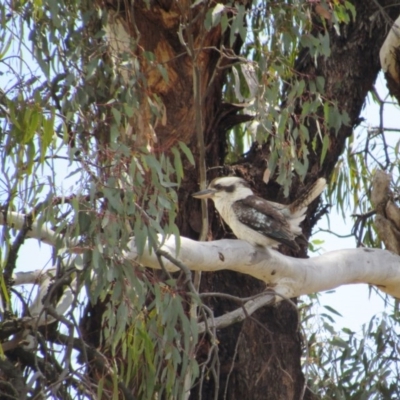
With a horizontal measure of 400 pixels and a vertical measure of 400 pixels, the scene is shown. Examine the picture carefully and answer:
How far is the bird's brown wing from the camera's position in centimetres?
386

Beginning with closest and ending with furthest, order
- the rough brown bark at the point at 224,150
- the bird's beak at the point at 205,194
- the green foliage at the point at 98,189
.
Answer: the green foliage at the point at 98,189 → the bird's beak at the point at 205,194 → the rough brown bark at the point at 224,150

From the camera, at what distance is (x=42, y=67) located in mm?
2939

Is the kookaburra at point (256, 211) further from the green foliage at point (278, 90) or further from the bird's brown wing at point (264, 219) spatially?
the green foliage at point (278, 90)

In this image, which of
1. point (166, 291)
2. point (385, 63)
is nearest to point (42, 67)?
point (166, 291)

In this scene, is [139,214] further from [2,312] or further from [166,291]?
[2,312]

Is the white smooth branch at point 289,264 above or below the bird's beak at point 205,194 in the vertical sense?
below

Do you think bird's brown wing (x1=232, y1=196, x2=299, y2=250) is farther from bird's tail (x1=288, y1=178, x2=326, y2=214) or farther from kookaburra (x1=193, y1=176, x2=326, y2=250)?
bird's tail (x1=288, y1=178, x2=326, y2=214)

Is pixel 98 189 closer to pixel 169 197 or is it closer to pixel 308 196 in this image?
pixel 169 197

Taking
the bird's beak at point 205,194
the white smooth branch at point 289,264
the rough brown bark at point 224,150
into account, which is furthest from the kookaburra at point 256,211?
the white smooth branch at point 289,264

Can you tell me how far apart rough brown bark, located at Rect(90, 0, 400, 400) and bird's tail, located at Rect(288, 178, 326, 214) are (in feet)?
0.57

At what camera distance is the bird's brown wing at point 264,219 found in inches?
152

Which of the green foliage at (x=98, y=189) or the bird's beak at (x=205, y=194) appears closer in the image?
the green foliage at (x=98, y=189)

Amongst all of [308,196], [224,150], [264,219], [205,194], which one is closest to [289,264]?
[264,219]

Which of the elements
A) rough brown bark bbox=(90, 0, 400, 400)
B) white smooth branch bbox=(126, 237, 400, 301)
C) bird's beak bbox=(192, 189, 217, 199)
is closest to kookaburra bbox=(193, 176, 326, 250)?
bird's beak bbox=(192, 189, 217, 199)
